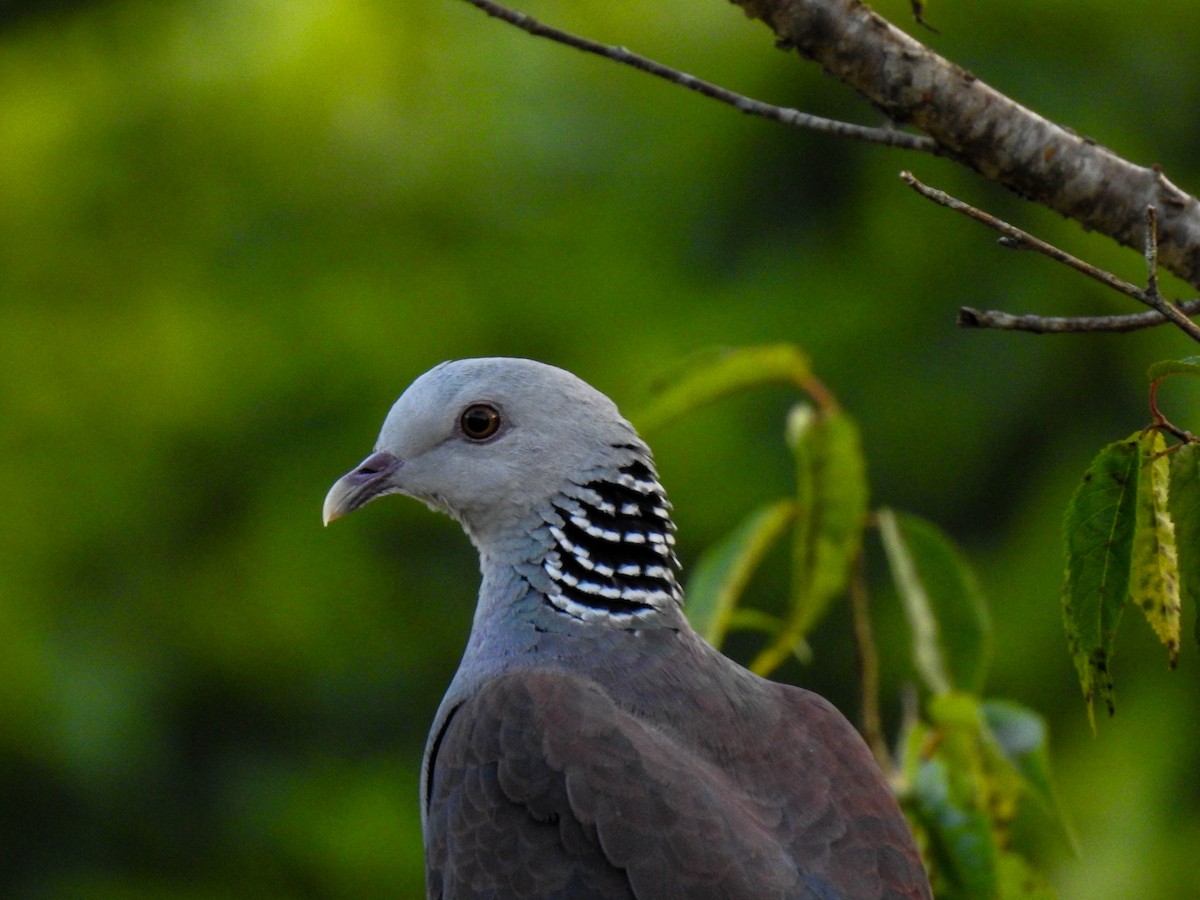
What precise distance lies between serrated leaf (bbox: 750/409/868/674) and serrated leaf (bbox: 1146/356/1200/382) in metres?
1.09

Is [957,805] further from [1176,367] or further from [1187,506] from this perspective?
[1176,367]

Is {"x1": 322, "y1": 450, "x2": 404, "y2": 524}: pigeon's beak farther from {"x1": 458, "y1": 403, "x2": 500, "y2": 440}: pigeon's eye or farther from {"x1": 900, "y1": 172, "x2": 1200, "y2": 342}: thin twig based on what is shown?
{"x1": 900, "y1": 172, "x2": 1200, "y2": 342}: thin twig

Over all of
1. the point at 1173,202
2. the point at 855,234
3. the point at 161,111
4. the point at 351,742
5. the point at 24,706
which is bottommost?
the point at 24,706

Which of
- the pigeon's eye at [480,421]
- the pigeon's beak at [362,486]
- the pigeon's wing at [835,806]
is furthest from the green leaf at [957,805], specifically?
the pigeon's beak at [362,486]

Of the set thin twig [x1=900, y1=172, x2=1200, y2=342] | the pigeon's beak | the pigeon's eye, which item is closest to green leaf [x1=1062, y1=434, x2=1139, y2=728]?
thin twig [x1=900, y1=172, x2=1200, y2=342]

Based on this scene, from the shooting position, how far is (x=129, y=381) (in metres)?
6.66

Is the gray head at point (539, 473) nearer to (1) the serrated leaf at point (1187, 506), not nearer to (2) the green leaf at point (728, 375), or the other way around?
(2) the green leaf at point (728, 375)

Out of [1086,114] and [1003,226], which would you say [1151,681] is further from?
[1003,226]

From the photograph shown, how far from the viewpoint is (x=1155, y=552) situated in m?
1.76

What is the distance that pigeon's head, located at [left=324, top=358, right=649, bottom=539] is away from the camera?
8.79ft

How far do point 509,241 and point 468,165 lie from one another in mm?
422

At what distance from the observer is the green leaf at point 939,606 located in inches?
114

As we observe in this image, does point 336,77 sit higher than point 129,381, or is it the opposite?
point 336,77

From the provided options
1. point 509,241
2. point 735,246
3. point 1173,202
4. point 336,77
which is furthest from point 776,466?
point 1173,202
